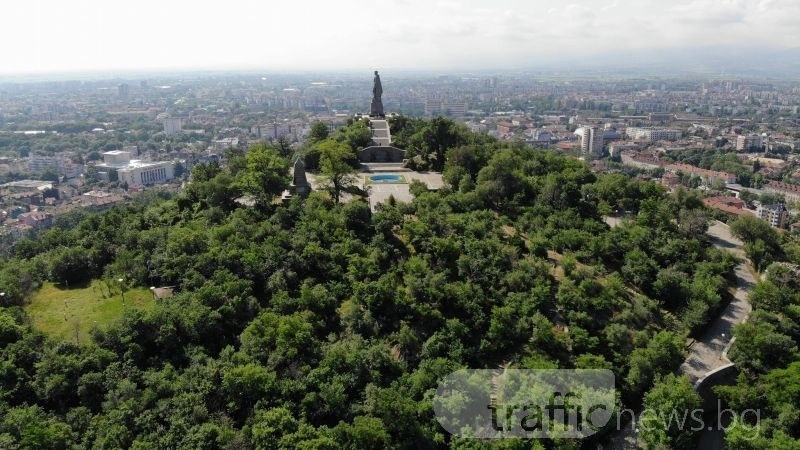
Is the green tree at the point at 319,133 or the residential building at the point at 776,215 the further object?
the residential building at the point at 776,215

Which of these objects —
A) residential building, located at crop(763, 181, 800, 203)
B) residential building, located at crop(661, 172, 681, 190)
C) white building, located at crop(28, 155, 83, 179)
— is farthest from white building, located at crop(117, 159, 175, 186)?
residential building, located at crop(763, 181, 800, 203)

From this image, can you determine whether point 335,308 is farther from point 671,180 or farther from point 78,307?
point 671,180

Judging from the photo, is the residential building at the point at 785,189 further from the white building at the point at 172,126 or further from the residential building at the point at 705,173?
the white building at the point at 172,126

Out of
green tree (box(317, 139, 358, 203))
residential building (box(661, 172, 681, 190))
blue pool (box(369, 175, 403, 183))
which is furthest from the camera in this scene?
residential building (box(661, 172, 681, 190))

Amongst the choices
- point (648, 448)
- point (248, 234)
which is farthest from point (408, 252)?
point (648, 448)

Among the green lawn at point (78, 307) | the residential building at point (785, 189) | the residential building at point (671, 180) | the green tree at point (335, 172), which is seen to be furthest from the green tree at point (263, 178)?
the residential building at point (785, 189)

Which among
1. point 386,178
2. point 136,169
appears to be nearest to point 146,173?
point 136,169

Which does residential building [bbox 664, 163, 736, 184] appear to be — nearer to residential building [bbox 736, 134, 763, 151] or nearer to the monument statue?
residential building [bbox 736, 134, 763, 151]
